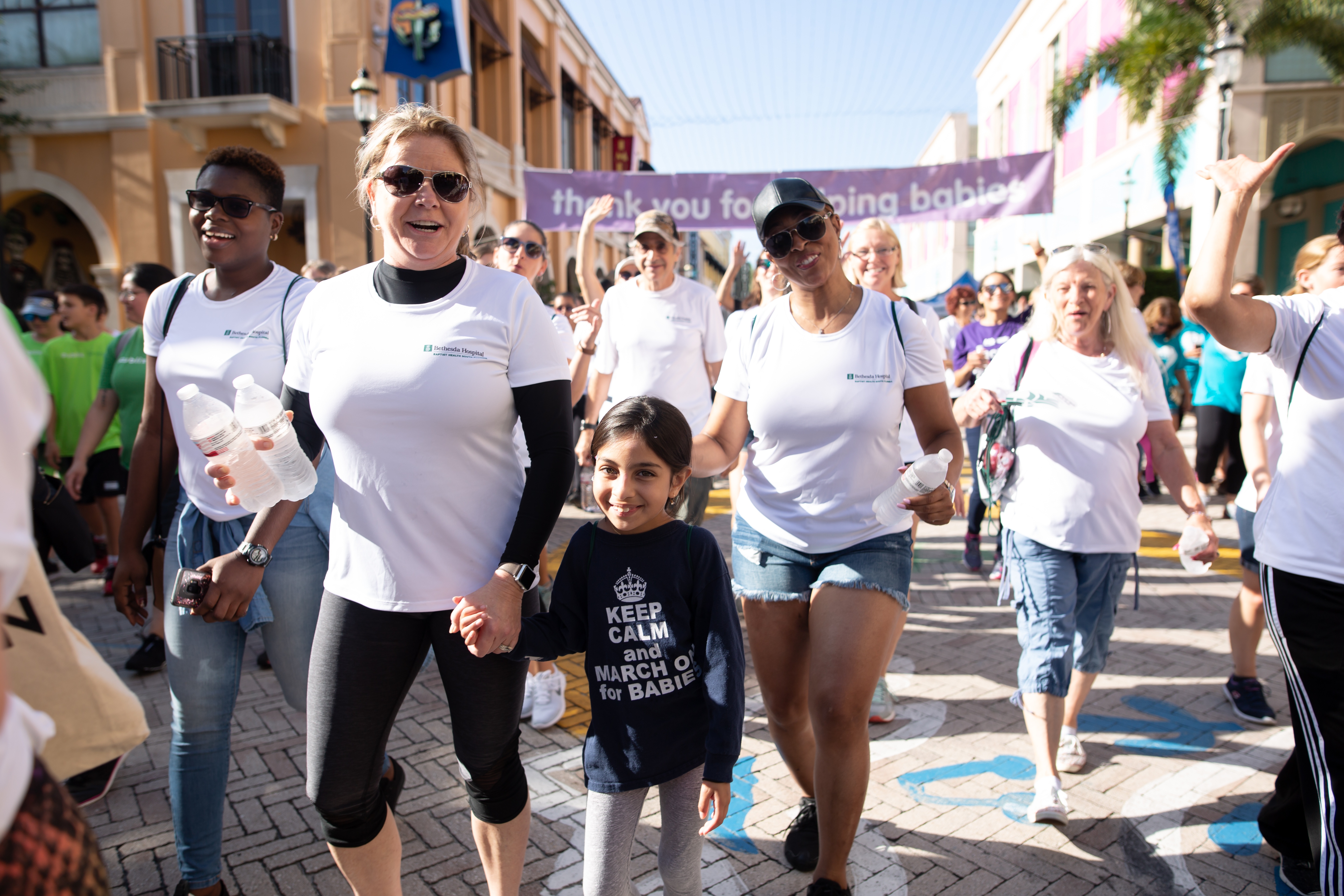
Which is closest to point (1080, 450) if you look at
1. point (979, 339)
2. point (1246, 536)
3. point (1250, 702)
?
point (1246, 536)

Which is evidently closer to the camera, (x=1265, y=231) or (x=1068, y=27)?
(x=1265, y=231)

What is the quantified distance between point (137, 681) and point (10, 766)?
14.4 feet

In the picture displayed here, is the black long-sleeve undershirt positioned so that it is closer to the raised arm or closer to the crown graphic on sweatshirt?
the crown graphic on sweatshirt

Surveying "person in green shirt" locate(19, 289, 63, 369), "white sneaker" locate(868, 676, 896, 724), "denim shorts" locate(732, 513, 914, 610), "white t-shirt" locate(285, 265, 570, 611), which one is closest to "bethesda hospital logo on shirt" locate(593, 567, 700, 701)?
"white t-shirt" locate(285, 265, 570, 611)

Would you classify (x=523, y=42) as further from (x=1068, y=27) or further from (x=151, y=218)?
(x=1068, y=27)

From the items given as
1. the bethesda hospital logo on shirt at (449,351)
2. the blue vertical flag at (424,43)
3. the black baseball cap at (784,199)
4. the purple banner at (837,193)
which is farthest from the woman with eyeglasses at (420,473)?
the blue vertical flag at (424,43)

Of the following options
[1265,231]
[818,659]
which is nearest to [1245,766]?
[818,659]

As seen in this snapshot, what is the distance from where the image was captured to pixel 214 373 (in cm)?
263

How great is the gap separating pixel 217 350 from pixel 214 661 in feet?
3.05

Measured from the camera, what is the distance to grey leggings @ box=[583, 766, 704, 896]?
7.29ft

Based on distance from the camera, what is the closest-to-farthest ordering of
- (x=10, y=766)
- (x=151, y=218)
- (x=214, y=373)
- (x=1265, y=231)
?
1. (x=10, y=766)
2. (x=214, y=373)
3. (x=151, y=218)
4. (x=1265, y=231)

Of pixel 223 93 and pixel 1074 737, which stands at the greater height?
pixel 223 93

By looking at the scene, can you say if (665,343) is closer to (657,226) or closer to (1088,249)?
(657,226)

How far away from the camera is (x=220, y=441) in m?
2.17
